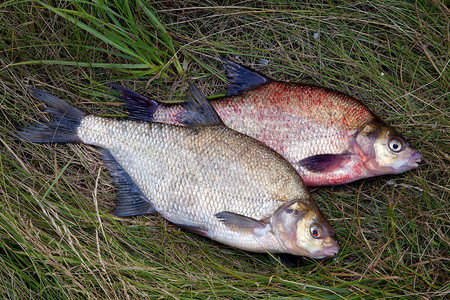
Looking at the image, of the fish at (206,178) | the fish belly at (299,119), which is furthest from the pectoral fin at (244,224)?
the fish belly at (299,119)

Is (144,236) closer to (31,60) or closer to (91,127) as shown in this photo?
(91,127)

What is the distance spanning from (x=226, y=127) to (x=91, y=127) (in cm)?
84

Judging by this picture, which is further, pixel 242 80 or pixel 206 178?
pixel 242 80

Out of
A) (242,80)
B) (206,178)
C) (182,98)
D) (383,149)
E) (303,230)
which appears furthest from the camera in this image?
(182,98)

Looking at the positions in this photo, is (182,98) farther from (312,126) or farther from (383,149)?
(383,149)

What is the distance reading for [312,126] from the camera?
2.73 metres

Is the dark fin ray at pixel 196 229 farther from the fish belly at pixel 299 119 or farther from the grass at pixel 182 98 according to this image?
the fish belly at pixel 299 119

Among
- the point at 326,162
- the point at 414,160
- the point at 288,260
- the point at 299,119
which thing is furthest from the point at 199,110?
the point at 414,160

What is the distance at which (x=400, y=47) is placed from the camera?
3.04 m

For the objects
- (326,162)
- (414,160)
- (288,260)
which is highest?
(414,160)

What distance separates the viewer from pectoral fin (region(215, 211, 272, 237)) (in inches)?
95.9

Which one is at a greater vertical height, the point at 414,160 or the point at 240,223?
the point at 414,160

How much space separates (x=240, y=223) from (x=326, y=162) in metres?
0.68

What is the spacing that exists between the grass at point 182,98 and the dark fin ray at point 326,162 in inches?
11.8
